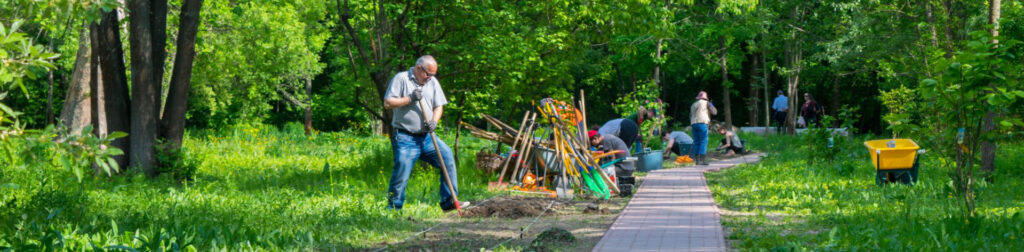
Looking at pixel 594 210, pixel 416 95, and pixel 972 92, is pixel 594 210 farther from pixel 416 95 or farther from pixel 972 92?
pixel 972 92

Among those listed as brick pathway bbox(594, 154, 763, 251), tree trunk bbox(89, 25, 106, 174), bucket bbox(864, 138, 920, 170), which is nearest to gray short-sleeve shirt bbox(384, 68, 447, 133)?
brick pathway bbox(594, 154, 763, 251)

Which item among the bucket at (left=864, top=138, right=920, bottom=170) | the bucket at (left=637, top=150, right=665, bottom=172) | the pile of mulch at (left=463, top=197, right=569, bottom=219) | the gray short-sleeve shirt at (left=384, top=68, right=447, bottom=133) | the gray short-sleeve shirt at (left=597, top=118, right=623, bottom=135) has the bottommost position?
the bucket at (left=637, top=150, right=665, bottom=172)

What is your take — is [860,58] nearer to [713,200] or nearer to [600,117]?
[713,200]

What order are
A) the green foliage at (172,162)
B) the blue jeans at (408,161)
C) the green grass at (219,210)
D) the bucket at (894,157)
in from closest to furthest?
1. the green grass at (219,210)
2. the blue jeans at (408,161)
3. the bucket at (894,157)
4. the green foliage at (172,162)

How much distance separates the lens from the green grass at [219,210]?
557 cm

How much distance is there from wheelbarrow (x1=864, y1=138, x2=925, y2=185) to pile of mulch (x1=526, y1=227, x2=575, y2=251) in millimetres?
5428

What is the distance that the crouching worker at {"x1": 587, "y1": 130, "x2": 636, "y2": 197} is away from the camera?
11.2 metres

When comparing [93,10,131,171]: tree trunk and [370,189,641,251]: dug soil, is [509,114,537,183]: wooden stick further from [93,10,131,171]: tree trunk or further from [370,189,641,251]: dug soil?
[93,10,131,171]: tree trunk

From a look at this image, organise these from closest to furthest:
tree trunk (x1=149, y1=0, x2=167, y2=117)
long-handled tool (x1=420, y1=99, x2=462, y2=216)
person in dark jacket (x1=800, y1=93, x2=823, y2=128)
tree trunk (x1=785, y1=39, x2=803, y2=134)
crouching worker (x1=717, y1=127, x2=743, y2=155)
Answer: long-handled tool (x1=420, y1=99, x2=462, y2=216) → tree trunk (x1=149, y1=0, x2=167, y2=117) → crouching worker (x1=717, y1=127, x2=743, y2=155) → person in dark jacket (x1=800, y1=93, x2=823, y2=128) → tree trunk (x1=785, y1=39, x2=803, y2=134)

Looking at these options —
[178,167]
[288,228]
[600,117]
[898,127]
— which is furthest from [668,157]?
[600,117]

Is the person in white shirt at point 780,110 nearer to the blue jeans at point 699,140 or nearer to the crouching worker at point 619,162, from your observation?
the blue jeans at point 699,140

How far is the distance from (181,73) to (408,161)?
4.65m

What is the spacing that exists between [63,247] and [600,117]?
45.0 m

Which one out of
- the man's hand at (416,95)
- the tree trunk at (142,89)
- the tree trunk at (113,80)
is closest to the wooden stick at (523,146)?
the man's hand at (416,95)
